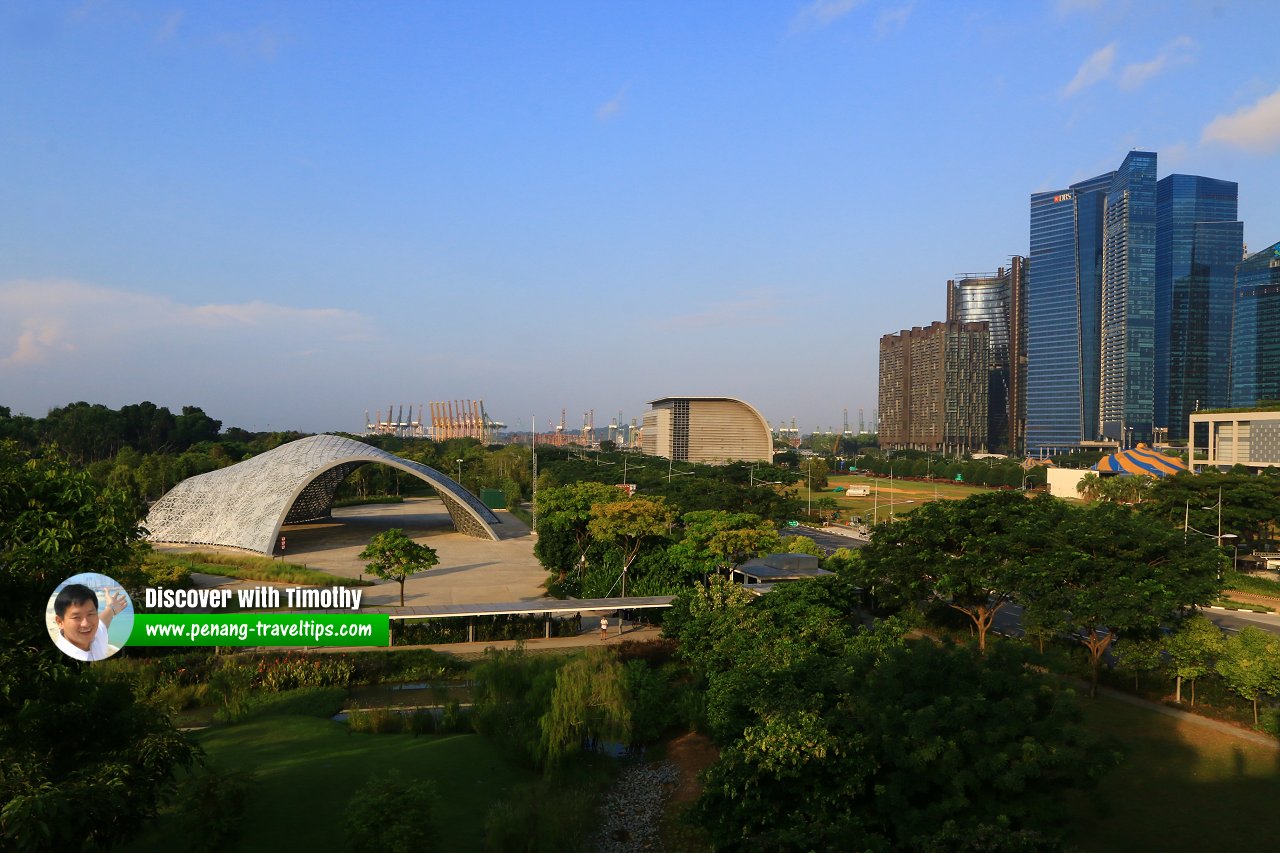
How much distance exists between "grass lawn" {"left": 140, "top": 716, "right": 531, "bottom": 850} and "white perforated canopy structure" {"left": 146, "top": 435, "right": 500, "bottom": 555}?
29.9 m

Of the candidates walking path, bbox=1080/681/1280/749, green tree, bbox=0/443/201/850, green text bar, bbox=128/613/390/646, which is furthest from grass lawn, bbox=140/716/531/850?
walking path, bbox=1080/681/1280/749

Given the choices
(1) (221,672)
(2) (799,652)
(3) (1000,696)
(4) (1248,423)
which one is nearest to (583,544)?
(1) (221,672)

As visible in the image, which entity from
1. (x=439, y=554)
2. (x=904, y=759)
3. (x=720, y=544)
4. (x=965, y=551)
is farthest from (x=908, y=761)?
(x=439, y=554)

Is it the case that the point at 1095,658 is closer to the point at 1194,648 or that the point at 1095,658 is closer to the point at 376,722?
the point at 1194,648

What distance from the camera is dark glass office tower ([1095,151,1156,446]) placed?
178250mm

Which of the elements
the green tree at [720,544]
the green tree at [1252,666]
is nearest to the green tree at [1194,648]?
the green tree at [1252,666]

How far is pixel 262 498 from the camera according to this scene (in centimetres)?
5353

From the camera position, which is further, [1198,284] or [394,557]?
[1198,284]

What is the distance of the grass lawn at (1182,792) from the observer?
16953mm

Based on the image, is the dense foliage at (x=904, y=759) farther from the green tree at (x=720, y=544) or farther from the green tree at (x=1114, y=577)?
the green tree at (x=720, y=544)

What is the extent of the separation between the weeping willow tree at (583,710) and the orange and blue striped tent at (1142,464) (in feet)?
231

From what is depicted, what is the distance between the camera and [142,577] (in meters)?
33.1

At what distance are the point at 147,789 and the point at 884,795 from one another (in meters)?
11.4

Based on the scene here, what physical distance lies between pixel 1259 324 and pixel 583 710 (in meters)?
158
